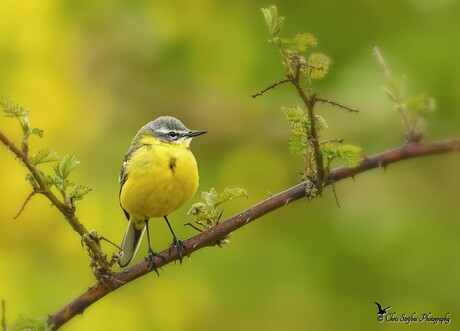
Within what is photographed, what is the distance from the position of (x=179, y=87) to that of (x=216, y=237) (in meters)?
4.81

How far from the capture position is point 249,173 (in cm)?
705

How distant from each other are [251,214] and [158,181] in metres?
1.39

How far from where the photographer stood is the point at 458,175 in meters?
6.55

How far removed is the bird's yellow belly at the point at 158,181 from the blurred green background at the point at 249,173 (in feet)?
6.79

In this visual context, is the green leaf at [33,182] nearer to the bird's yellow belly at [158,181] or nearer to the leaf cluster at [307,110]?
the leaf cluster at [307,110]

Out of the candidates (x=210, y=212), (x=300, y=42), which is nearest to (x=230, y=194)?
(x=210, y=212)

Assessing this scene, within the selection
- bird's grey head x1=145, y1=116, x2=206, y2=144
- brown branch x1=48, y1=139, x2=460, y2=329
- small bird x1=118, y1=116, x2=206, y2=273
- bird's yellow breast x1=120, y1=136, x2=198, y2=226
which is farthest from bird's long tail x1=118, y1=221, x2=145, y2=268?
brown branch x1=48, y1=139, x2=460, y2=329

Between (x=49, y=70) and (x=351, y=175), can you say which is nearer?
(x=351, y=175)

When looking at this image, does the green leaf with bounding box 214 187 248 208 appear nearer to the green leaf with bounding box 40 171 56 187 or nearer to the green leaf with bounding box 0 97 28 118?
the green leaf with bounding box 40 171 56 187

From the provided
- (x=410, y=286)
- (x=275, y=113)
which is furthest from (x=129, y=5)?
(x=410, y=286)

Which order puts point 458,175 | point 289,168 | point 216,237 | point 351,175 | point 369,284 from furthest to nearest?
point 289,168 → point 369,284 → point 458,175 → point 216,237 → point 351,175

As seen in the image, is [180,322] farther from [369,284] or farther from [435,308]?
[435,308]

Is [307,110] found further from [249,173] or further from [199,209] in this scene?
[249,173]

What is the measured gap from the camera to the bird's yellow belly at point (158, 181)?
169 inches
